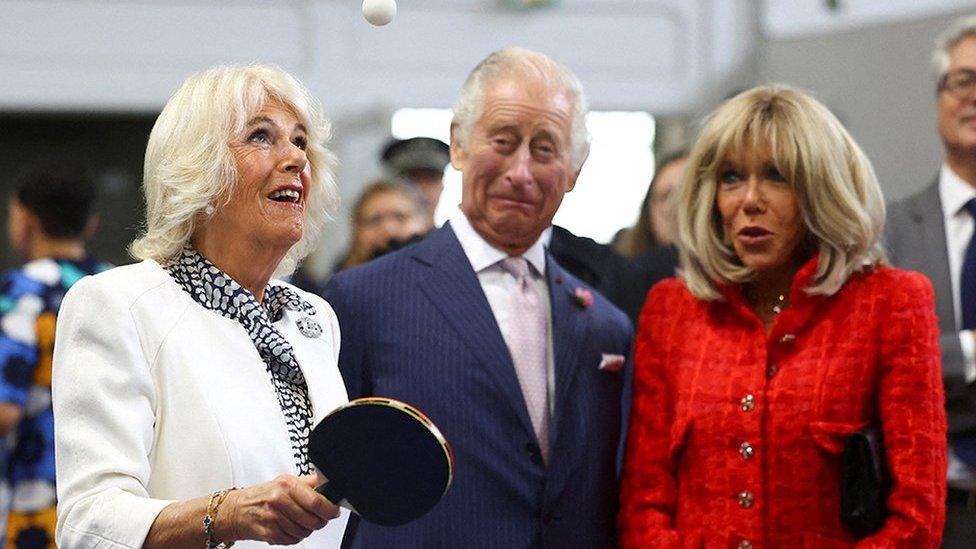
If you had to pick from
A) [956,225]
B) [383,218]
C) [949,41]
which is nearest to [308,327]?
[956,225]

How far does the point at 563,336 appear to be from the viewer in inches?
132

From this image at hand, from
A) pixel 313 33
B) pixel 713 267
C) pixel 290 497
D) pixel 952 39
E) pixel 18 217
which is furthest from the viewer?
pixel 313 33

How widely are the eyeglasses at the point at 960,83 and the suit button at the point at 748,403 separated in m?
1.55

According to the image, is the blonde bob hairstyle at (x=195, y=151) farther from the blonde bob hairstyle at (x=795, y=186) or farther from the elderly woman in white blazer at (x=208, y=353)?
the blonde bob hairstyle at (x=795, y=186)

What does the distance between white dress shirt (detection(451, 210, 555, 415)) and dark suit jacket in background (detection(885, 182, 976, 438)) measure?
109cm

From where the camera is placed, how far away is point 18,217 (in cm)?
510

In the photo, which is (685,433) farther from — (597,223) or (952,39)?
(597,223)

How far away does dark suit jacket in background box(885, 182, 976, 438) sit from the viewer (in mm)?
3793

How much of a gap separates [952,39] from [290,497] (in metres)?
2.85

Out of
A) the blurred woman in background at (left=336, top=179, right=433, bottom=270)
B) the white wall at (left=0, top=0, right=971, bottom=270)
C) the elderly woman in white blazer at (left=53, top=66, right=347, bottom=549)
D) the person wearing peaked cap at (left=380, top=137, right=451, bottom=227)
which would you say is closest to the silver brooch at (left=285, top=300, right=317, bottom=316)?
the elderly woman in white blazer at (left=53, top=66, right=347, bottom=549)

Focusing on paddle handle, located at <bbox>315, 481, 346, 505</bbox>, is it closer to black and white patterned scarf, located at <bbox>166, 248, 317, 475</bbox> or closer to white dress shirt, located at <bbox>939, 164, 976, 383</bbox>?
black and white patterned scarf, located at <bbox>166, 248, 317, 475</bbox>

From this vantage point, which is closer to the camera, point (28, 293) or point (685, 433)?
point (685, 433)

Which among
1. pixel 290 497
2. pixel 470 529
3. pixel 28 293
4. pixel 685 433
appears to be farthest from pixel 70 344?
pixel 28 293

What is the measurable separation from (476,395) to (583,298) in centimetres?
39
